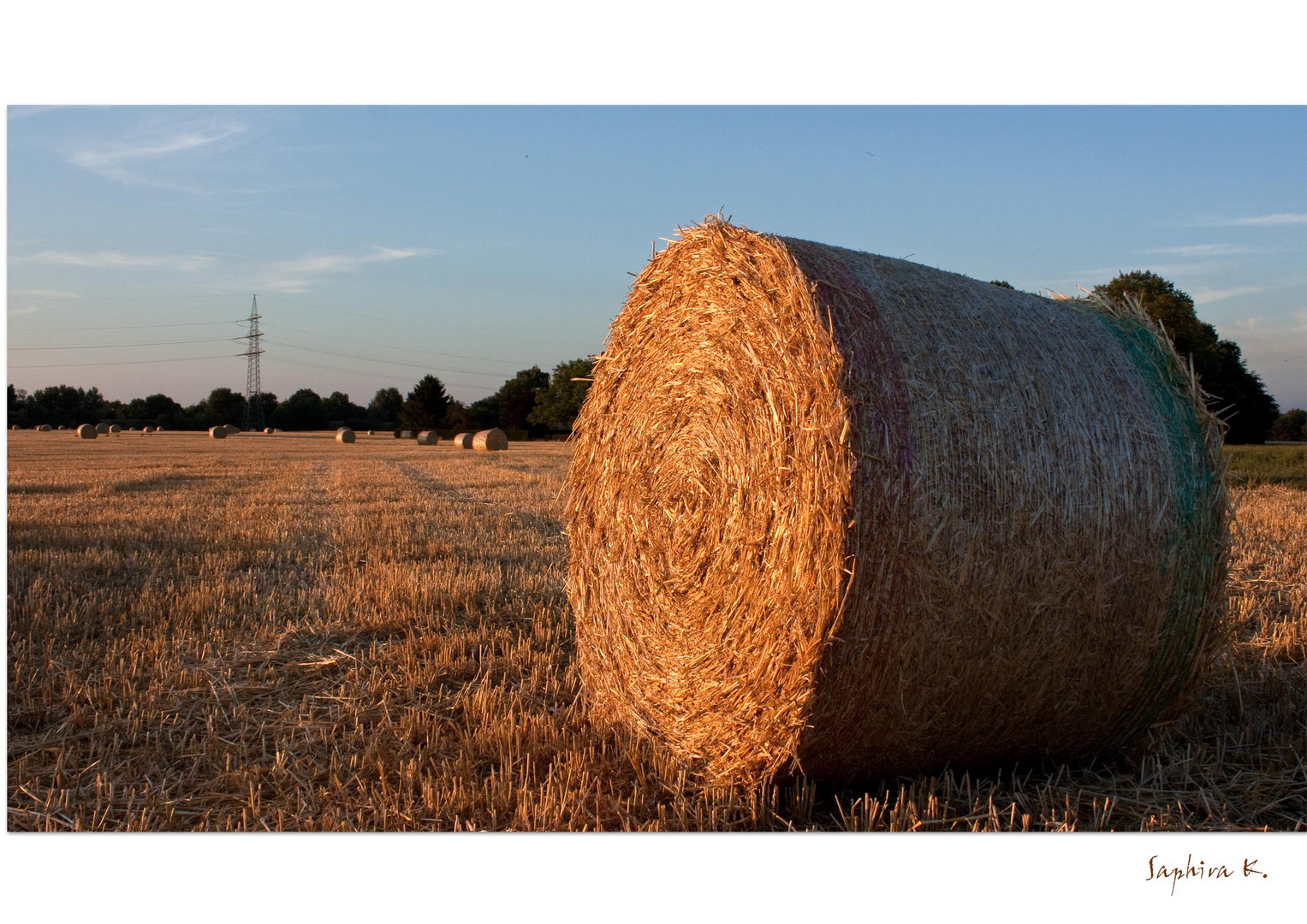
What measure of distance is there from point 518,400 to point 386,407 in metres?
18.1

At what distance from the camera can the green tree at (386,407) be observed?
8444cm

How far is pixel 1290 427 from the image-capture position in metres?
44.1

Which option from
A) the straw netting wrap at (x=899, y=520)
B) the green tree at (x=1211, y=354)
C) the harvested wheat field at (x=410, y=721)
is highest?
the green tree at (x=1211, y=354)

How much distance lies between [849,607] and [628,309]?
205 cm

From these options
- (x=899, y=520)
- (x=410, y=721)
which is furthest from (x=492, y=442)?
(x=899, y=520)

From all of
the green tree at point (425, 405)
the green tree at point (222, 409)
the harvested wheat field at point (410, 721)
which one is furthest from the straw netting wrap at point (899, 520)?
the green tree at point (425, 405)

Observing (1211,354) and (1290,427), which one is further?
(1290,427)

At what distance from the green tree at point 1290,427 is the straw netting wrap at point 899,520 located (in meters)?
46.3

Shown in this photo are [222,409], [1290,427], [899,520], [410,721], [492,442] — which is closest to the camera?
[899,520]

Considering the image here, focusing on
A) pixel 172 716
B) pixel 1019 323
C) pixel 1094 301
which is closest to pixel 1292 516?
pixel 1094 301

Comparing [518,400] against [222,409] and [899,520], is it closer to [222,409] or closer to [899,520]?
[222,409]

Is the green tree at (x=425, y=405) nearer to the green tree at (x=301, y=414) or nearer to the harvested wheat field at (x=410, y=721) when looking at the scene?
the green tree at (x=301, y=414)

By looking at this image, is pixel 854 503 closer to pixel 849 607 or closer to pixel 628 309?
pixel 849 607

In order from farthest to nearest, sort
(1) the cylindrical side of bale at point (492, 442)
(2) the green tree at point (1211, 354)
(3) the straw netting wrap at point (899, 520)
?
(1) the cylindrical side of bale at point (492, 442) < (2) the green tree at point (1211, 354) < (3) the straw netting wrap at point (899, 520)
